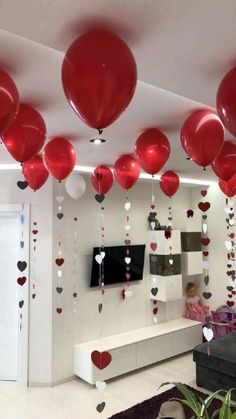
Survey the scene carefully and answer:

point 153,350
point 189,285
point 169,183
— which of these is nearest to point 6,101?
point 169,183

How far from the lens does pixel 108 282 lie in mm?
4078

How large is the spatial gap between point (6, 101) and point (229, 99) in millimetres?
864

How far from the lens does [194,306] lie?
16.4 feet

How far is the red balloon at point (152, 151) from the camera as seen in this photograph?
1.98 metres

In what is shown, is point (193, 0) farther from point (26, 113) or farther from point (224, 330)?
point (224, 330)

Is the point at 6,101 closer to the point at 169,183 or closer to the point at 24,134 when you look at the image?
the point at 24,134

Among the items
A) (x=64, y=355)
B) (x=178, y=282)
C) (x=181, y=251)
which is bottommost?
(x=64, y=355)

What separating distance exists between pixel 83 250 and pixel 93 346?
1.20 meters

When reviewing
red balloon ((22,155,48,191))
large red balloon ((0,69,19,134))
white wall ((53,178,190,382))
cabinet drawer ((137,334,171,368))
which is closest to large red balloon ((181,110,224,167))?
large red balloon ((0,69,19,134))

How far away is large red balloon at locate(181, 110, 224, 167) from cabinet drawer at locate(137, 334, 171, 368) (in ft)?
10.2

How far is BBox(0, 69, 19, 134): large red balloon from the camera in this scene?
46.0 inches

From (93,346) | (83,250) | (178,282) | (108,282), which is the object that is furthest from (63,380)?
(178,282)

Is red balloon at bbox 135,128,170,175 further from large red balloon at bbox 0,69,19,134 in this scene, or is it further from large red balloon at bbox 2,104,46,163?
large red balloon at bbox 0,69,19,134

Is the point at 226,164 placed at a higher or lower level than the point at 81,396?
higher
